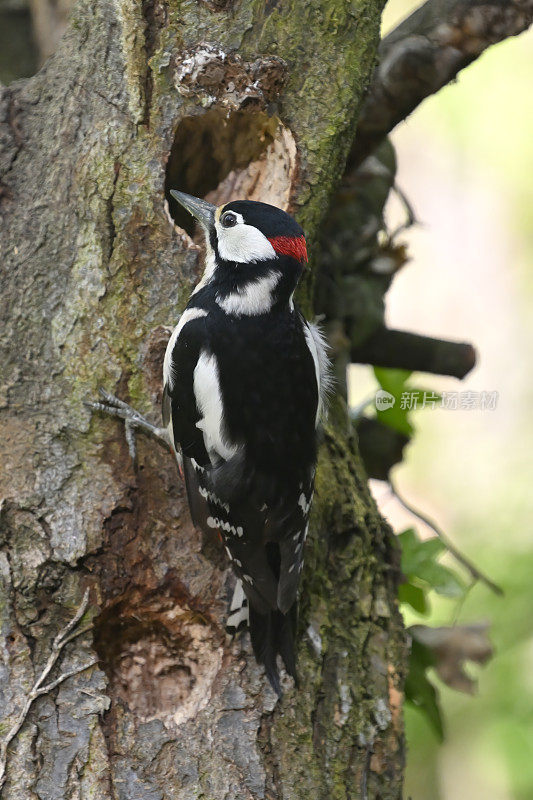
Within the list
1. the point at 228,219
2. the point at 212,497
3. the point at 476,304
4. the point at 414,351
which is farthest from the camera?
the point at 476,304

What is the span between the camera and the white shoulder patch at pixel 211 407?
192cm

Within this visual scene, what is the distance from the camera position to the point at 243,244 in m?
1.99

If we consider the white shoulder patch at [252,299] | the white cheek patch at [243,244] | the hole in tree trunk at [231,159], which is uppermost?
the hole in tree trunk at [231,159]

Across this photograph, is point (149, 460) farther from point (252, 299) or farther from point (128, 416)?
point (252, 299)

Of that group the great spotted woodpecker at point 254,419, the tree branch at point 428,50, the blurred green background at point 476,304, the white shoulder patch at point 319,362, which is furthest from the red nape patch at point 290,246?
the blurred green background at point 476,304

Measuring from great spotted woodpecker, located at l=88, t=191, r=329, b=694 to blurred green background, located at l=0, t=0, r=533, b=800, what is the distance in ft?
7.24

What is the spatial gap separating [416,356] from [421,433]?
205 centimetres

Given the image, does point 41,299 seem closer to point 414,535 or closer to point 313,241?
point 313,241

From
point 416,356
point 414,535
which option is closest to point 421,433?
point 416,356

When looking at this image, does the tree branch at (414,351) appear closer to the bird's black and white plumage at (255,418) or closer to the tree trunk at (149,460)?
the tree trunk at (149,460)

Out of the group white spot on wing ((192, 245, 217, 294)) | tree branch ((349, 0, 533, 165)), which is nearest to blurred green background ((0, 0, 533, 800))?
tree branch ((349, 0, 533, 165))

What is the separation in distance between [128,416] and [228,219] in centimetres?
51

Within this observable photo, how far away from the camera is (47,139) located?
206 cm

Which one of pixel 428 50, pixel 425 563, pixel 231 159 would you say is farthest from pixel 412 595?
pixel 428 50
